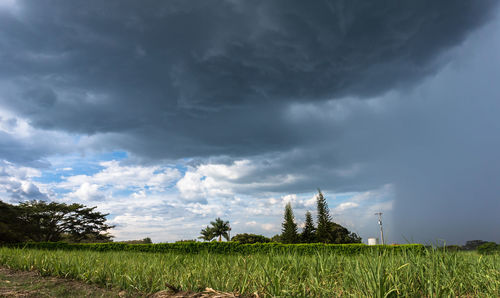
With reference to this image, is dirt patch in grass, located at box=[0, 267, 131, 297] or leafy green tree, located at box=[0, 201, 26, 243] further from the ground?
leafy green tree, located at box=[0, 201, 26, 243]

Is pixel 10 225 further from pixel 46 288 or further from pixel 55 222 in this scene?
pixel 46 288

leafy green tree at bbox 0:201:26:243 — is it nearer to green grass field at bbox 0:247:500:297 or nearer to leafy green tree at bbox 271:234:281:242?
green grass field at bbox 0:247:500:297

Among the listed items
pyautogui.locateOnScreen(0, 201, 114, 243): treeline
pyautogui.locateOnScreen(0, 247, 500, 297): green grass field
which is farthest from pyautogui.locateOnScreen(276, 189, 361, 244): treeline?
pyautogui.locateOnScreen(0, 247, 500, 297): green grass field

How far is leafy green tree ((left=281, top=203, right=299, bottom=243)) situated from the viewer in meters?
43.0

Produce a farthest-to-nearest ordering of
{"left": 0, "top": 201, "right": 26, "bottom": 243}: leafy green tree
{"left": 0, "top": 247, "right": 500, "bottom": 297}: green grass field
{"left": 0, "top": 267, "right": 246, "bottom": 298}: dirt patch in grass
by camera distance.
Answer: {"left": 0, "top": 201, "right": 26, "bottom": 243}: leafy green tree, {"left": 0, "top": 267, "right": 246, "bottom": 298}: dirt patch in grass, {"left": 0, "top": 247, "right": 500, "bottom": 297}: green grass field

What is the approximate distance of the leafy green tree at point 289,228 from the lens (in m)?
43.0

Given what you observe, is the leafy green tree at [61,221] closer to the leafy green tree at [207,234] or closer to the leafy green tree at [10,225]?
the leafy green tree at [10,225]

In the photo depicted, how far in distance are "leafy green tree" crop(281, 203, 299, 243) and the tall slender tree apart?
13.7ft

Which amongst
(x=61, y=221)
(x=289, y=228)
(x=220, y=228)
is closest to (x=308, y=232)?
(x=289, y=228)

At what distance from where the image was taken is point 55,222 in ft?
120

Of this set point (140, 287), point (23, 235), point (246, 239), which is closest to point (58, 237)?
point (23, 235)

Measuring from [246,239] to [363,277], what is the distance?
134 ft

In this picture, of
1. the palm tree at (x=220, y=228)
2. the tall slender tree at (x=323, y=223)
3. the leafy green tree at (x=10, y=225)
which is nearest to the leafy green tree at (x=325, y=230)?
the tall slender tree at (x=323, y=223)

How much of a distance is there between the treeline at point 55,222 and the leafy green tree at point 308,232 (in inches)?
1115
